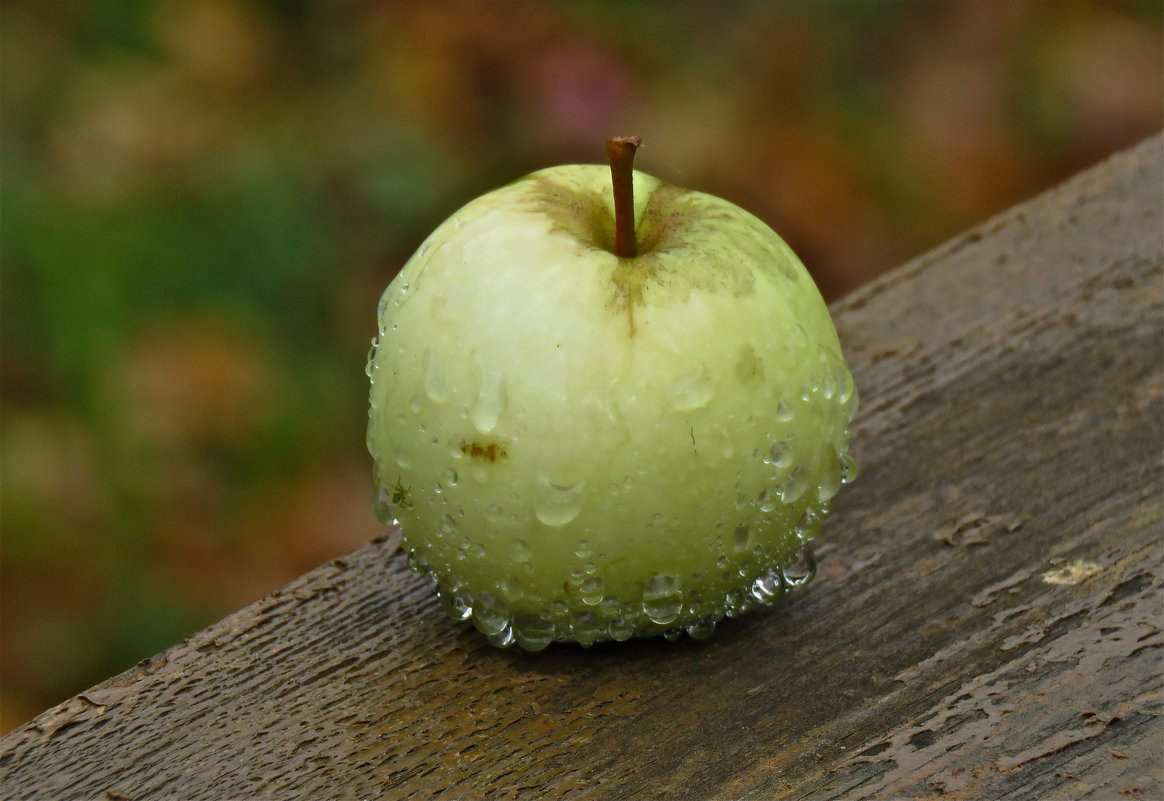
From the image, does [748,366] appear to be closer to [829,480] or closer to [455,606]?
[829,480]

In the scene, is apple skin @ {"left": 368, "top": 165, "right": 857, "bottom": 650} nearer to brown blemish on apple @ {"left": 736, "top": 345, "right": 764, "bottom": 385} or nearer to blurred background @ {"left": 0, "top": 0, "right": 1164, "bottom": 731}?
brown blemish on apple @ {"left": 736, "top": 345, "right": 764, "bottom": 385}

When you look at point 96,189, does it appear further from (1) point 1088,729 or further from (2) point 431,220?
(1) point 1088,729

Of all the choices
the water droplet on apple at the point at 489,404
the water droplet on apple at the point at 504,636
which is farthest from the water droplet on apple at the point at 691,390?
the water droplet on apple at the point at 504,636

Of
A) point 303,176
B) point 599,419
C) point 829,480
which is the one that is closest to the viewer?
point 599,419

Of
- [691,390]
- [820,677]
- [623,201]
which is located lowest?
[820,677]

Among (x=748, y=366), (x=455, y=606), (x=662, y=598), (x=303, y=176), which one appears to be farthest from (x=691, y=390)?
(x=303, y=176)

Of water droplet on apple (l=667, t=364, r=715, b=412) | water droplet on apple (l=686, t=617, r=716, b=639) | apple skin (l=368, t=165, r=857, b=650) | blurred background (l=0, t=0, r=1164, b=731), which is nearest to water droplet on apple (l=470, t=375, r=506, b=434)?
apple skin (l=368, t=165, r=857, b=650)
